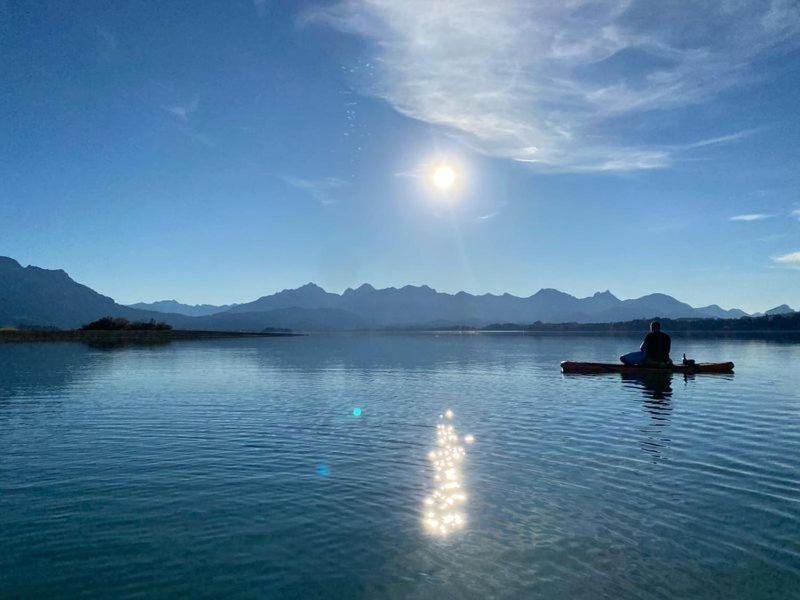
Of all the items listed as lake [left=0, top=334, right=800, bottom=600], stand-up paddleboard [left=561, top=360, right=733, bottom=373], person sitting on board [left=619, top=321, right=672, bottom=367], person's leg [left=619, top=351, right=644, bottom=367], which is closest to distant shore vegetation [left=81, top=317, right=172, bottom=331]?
lake [left=0, top=334, right=800, bottom=600]

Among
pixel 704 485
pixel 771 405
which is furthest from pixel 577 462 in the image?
pixel 771 405

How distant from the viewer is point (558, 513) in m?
14.7

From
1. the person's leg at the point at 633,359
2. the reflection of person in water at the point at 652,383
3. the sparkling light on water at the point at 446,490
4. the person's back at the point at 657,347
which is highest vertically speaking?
the person's back at the point at 657,347

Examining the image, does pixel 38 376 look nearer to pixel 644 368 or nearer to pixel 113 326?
pixel 644 368

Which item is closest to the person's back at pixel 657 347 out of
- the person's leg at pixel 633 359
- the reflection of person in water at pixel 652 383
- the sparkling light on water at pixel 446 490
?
the person's leg at pixel 633 359

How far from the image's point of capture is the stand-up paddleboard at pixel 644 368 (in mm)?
54281

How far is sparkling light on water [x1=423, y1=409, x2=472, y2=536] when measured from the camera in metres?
13.9

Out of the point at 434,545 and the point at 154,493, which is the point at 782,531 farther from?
the point at 154,493

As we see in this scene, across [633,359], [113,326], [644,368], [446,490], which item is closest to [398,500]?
[446,490]

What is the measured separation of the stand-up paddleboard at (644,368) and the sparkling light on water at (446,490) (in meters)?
36.1

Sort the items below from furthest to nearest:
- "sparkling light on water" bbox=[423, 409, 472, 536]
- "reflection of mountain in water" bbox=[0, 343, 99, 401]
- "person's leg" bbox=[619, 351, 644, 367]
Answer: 1. "person's leg" bbox=[619, 351, 644, 367]
2. "reflection of mountain in water" bbox=[0, 343, 99, 401]
3. "sparkling light on water" bbox=[423, 409, 472, 536]

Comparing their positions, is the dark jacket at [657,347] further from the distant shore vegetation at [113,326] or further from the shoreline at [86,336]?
the distant shore vegetation at [113,326]

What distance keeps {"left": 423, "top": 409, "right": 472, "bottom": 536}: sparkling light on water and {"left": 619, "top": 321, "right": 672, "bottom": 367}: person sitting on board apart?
37.4 meters

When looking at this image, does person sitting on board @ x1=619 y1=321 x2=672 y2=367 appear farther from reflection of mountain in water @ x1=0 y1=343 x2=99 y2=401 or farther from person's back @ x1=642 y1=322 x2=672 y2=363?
reflection of mountain in water @ x1=0 y1=343 x2=99 y2=401
